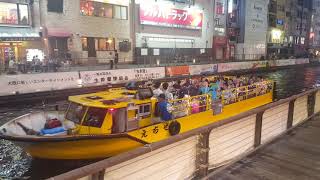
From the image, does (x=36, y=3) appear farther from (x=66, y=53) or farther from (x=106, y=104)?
(x=106, y=104)

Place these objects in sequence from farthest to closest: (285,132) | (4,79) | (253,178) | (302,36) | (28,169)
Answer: (302,36) < (4,79) < (28,169) < (285,132) < (253,178)

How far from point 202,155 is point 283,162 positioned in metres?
2.44

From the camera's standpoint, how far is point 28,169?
1024 centimetres

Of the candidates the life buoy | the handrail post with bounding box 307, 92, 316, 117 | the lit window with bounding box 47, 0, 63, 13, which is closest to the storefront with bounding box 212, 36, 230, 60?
the lit window with bounding box 47, 0, 63, 13

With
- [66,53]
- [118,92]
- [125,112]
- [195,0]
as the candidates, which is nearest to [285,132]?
[125,112]

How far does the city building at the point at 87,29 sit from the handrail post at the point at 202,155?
2830 cm

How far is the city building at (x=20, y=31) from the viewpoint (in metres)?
29.4

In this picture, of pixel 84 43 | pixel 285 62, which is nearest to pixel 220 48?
pixel 285 62

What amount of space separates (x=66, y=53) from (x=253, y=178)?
30462 millimetres

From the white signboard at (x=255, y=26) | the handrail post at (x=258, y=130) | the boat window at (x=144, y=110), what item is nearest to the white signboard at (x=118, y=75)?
the boat window at (x=144, y=110)

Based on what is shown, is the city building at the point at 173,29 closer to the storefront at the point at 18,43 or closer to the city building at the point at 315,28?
the storefront at the point at 18,43

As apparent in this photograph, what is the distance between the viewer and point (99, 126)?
Answer: 1015 centimetres

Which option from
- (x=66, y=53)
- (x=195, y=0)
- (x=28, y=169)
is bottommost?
(x=28, y=169)

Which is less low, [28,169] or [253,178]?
[253,178]
